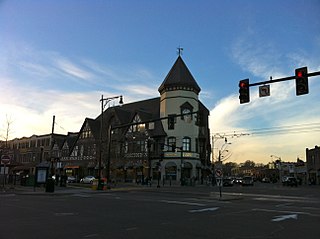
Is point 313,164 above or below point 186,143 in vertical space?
below

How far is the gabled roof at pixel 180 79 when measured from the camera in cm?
6263

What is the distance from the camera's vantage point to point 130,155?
64.8 metres

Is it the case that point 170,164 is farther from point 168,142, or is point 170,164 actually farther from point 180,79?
point 180,79

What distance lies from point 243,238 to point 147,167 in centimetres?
5319

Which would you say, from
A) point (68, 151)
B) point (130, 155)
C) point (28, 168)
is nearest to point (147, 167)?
point (130, 155)

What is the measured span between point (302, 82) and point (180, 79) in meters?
48.1

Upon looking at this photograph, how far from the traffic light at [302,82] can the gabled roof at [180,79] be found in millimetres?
47050

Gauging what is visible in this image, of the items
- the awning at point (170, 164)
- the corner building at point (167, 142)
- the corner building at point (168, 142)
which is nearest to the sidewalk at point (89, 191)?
the corner building at point (167, 142)

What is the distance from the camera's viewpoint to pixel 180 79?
207ft

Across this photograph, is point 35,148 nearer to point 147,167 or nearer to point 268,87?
point 147,167

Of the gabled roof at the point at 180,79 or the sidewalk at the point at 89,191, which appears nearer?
the sidewalk at the point at 89,191

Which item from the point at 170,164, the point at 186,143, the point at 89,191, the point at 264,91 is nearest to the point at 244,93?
the point at 264,91

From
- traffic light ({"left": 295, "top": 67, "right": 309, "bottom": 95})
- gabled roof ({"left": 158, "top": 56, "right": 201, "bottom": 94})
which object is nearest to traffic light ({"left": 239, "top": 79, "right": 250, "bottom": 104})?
traffic light ({"left": 295, "top": 67, "right": 309, "bottom": 95})

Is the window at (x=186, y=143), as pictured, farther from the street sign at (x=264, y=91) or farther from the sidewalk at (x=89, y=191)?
the street sign at (x=264, y=91)
